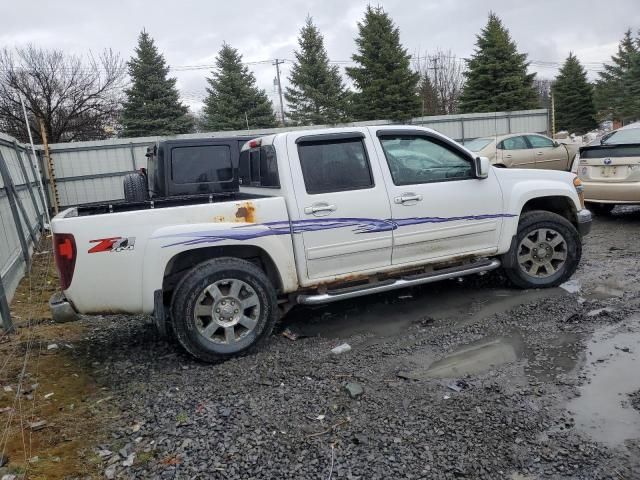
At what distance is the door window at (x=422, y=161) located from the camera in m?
4.75

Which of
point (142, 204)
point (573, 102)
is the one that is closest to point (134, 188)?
point (142, 204)

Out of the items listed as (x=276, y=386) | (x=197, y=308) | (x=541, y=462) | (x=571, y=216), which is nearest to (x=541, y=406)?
(x=541, y=462)

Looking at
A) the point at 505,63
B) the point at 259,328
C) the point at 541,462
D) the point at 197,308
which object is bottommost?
the point at 541,462

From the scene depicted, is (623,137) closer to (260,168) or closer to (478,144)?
(478,144)

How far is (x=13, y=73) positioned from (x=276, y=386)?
30245 mm

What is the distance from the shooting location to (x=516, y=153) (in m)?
13.9

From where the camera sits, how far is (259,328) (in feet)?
13.9

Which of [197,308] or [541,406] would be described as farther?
[197,308]

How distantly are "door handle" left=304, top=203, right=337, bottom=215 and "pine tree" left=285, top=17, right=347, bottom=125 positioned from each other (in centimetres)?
2535

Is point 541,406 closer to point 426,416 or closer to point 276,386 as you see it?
point 426,416

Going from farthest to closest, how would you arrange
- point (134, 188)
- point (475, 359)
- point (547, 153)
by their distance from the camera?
point (547, 153) → point (134, 188) → point (475, 359)

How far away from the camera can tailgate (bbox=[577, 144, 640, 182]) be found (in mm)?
7977

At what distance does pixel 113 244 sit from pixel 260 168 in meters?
1.62

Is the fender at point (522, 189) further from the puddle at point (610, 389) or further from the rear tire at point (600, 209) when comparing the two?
the rear tire at point (600, 209)
